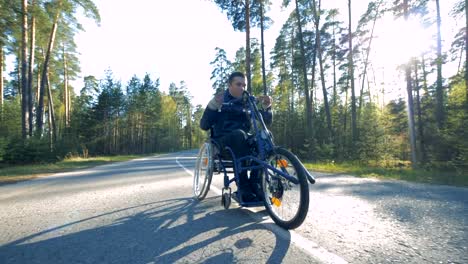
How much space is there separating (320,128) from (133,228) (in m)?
20.5

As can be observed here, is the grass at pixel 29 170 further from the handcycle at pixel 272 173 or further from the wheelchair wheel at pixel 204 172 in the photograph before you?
the handcycle at pixel 272 173

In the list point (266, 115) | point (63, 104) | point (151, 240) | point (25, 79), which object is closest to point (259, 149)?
point (266, 115)

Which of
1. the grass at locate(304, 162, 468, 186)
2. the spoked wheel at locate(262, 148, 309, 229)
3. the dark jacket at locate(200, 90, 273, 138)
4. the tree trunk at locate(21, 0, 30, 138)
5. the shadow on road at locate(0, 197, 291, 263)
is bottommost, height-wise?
the grass at locate(304, 162, 468, 186)

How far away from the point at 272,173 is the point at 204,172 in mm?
1764

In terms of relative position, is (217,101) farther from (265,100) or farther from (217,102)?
(265,100)

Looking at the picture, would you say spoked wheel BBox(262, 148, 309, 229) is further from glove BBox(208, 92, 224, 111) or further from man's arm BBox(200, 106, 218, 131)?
man's arm BBox(200, 106, 218, 131)

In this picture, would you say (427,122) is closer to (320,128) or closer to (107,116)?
(320,128)

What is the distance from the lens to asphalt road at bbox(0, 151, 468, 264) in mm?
2023

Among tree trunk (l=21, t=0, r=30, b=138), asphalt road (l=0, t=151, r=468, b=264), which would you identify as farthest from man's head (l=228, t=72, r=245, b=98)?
tree trunk (l=21, t=0, r=30, b=138)

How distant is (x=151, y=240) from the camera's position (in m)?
2.46

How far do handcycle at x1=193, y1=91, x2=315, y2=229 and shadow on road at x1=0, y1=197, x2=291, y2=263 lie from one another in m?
0.22

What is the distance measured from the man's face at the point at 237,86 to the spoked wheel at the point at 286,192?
1.30 meters

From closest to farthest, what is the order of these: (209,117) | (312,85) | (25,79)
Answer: (209,117), (25,79), (312,85)

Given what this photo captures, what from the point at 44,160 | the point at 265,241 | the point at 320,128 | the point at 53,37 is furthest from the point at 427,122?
the point at 53,37
